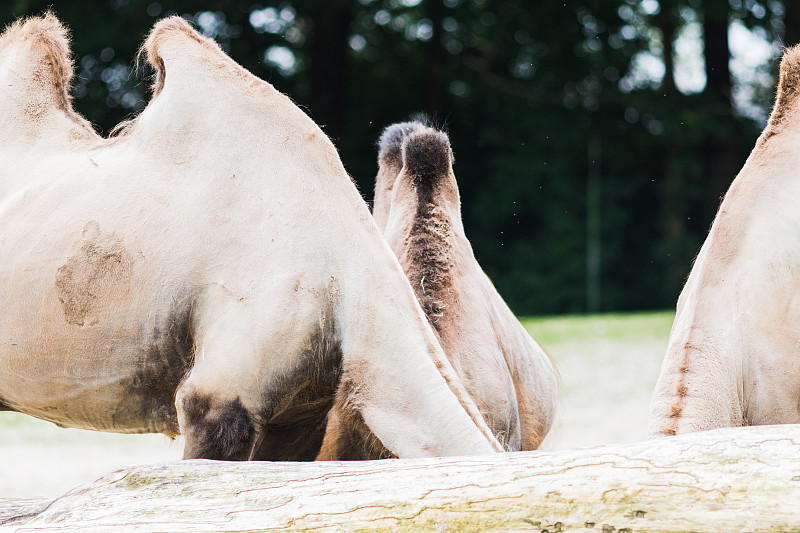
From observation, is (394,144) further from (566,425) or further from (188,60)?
(566,425)

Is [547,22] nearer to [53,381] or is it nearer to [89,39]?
[89,39]

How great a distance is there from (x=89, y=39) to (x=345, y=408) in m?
14.0

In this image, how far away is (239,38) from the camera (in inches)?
621

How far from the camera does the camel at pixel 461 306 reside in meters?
3.32

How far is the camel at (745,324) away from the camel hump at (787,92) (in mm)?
90

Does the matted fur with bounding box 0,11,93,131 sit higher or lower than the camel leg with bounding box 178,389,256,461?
higher

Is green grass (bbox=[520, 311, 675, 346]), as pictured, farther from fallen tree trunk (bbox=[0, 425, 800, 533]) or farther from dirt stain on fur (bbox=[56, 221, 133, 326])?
fallen tree trunk (bbox=[0, 425, 800, 533])

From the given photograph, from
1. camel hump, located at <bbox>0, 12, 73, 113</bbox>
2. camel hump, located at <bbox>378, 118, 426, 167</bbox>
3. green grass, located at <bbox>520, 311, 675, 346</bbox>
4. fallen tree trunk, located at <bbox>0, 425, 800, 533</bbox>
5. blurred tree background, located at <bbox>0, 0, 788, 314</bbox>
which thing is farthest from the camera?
blurred tree background, located at <bbox>0, 0, 788, 314</bbox>

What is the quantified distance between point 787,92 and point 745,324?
809mm

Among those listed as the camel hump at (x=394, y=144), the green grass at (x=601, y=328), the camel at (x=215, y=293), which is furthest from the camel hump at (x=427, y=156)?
the green grass at (x=601, y=328)

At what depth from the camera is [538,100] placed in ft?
56.7

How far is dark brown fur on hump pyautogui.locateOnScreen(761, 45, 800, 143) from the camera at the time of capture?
3.11 meters

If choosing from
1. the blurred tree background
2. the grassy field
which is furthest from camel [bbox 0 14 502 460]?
the blurred tree background

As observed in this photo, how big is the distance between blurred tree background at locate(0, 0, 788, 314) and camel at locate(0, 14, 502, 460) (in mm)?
11420
